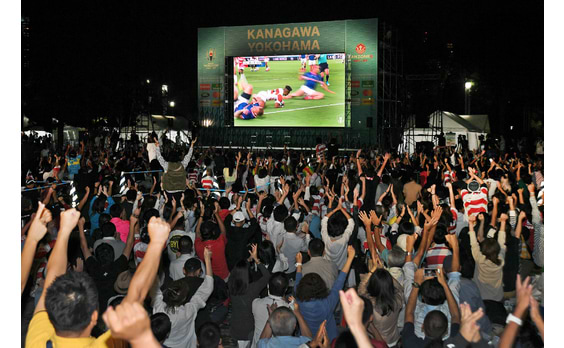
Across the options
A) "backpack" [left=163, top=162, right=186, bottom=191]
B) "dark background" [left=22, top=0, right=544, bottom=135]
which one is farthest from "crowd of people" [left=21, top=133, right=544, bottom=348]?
"dark background" [left=22, top=0, right=544, bottom=135]

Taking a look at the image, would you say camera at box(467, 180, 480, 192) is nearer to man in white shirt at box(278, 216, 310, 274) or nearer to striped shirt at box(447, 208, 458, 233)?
striped shirt at box(447, 208, 458, 233)

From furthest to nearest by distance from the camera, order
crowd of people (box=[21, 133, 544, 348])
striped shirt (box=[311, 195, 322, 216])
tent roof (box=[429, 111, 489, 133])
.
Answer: tent roof (box=[429, 111, 489, 133]) < striped shirt (box=[311, 195, 322, 216]) < crowd of people (box=[21, 133, 544, 348])

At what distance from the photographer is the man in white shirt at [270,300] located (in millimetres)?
5070

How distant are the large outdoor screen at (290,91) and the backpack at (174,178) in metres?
21.8

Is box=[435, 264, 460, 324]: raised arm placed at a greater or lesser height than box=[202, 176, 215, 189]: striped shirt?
lesser

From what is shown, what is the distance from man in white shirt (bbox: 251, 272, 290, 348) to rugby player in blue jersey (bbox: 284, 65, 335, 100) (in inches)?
1108

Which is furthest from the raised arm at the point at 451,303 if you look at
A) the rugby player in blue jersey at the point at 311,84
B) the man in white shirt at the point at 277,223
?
the rugby player in blue jersey at the point at 311,84

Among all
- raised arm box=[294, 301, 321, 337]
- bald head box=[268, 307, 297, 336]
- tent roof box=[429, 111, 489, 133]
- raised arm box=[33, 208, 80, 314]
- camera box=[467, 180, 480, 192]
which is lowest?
raised arm box=[294, 301, 321, 337]

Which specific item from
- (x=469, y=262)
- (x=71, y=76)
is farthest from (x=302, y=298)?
(x=71, y=76)

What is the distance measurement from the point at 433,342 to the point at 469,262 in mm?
2200

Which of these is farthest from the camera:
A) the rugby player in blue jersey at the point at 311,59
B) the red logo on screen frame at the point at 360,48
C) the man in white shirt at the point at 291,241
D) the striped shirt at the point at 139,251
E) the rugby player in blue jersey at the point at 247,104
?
the rugby player in blue jersey at the point at 247,104

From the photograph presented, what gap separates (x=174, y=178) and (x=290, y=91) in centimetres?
2236

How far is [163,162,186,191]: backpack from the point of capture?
11.3m

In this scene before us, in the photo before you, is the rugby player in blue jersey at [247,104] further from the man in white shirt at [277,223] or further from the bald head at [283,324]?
the bald head at [283,324]
